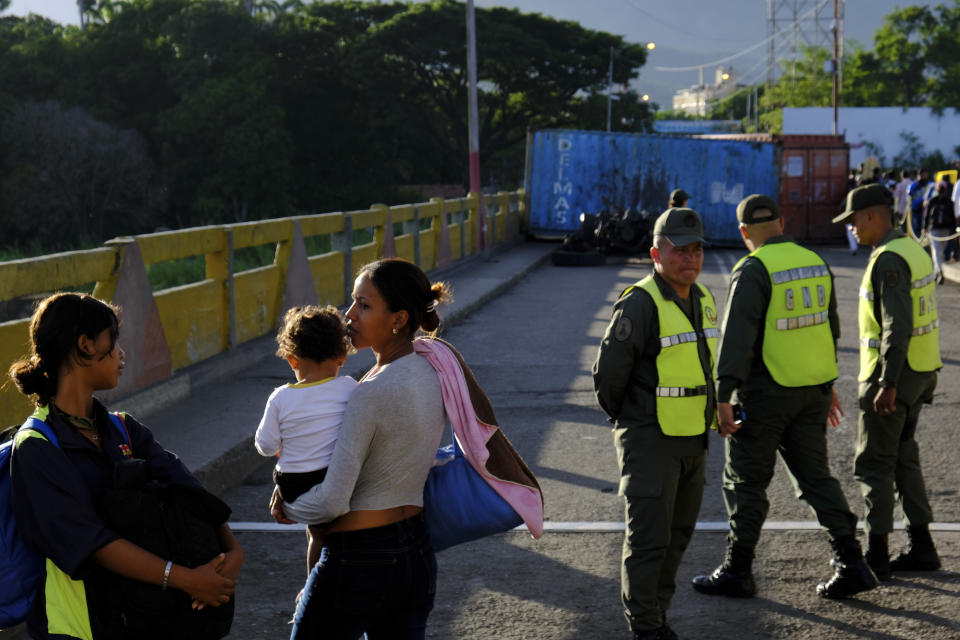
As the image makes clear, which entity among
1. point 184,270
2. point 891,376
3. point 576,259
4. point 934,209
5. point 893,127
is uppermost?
point 893,127

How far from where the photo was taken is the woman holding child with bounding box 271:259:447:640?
3000mm

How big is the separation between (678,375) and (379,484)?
5.64ft

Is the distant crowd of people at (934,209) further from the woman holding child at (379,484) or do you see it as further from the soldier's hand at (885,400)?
the woman holding child at (379,484)

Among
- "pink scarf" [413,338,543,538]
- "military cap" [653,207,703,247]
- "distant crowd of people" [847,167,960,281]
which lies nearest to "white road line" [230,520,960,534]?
"military cap" [653,207,703,247]

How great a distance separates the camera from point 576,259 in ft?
80.3

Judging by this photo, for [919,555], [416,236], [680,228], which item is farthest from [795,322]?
[416,236]

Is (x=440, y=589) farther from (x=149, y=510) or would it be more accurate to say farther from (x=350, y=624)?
(x=149, y=510)

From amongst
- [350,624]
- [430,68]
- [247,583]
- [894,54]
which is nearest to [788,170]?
[247,583]

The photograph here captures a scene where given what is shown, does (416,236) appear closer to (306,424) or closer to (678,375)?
(678,375)

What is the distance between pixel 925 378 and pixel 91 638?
13.3ft

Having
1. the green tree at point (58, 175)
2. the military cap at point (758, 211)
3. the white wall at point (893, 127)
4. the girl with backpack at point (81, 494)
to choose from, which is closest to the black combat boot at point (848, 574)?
the military cap at point (758, 211)

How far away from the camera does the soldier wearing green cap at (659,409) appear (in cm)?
444

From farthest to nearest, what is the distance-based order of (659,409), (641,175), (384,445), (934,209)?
(641,175) < (934,209) < (659,409) < (384,445)

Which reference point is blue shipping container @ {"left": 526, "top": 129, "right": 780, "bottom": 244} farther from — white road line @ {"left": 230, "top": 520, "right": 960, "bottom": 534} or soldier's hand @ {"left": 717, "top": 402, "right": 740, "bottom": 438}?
soldier's hand @ {"left": 717, "top": 402, "right": 740, "bottom": 438}
